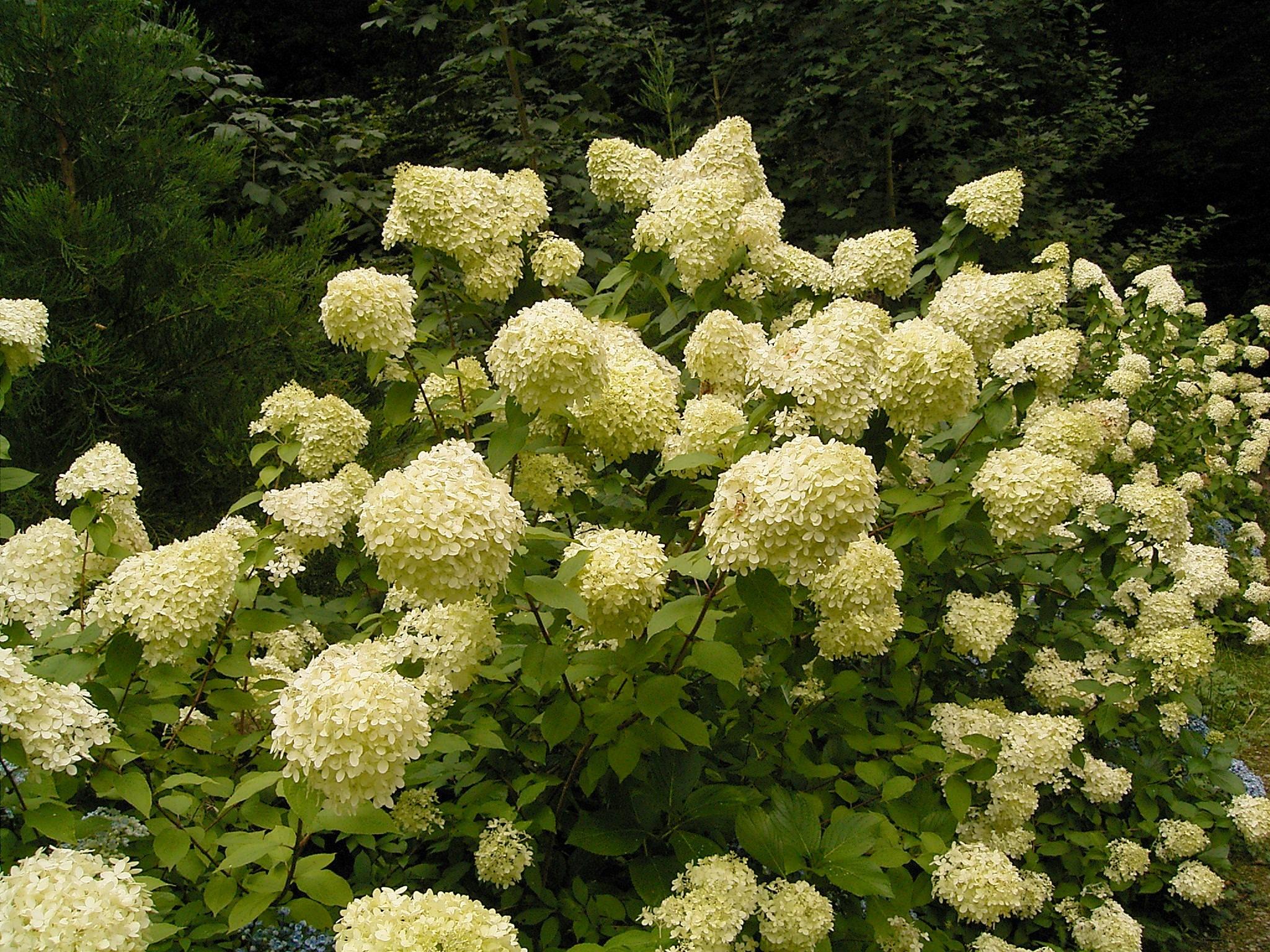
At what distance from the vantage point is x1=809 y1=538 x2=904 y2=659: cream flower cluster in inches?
79.5

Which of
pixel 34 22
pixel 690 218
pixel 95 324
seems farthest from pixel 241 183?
pixel 690 218

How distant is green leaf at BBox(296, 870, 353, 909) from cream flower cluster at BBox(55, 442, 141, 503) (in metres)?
1.00

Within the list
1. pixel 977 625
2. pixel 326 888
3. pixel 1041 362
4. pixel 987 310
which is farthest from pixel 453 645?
pixel 1041 362

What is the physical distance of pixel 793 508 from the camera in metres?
1.38

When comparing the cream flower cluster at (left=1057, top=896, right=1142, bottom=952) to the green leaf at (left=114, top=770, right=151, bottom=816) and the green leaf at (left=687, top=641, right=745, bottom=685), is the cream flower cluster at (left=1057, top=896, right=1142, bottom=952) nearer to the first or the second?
the green leaf at (left=687, top=641, right=745, bottom=685)

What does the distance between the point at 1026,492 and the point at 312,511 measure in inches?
63.2

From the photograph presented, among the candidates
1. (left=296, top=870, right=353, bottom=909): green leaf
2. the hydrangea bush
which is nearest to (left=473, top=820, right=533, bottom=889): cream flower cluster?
the hydrangea bush

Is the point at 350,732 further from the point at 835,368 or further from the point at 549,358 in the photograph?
the point at 835,368

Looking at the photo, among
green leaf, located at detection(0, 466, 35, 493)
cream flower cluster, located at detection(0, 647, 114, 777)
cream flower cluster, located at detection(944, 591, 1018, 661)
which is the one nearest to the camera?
cream flower cluster, located at detection(0, 647, 114, 777)

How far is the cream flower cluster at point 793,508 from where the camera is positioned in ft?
4.52

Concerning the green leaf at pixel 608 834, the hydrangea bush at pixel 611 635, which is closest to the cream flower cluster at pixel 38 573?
the hydrangea bush at pixel 611 635

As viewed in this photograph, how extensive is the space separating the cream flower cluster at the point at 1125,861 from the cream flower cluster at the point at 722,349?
7.18 feet

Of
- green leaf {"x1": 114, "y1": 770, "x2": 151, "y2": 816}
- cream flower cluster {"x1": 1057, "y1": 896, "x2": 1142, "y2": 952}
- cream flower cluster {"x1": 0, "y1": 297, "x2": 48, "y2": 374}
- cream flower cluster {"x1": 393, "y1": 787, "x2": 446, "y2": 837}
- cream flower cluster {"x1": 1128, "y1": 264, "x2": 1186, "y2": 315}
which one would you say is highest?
cream flower cluster {"x1": 0, "y1": 297, "x2": 48, "y2": 374}

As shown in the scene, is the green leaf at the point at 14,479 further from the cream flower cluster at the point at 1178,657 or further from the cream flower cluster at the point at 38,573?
the cream flower cluster at the point at 1178,657
